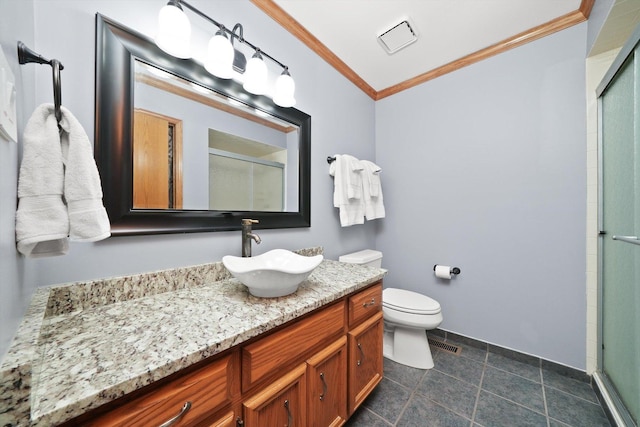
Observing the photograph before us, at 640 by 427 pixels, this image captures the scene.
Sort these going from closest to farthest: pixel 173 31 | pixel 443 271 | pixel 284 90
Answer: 1. pixel 173 31
2. pixel 284 90
3. pixel 443 271

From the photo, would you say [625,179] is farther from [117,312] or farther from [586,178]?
[117,312]

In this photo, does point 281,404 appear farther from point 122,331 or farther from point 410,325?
point 410,325

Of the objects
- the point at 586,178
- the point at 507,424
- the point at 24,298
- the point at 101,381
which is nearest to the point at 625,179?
the point at 586,178

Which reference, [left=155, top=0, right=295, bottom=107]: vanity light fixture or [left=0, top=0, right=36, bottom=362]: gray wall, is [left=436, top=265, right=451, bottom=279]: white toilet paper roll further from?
[left=0, top=0, right=36, bottom=362]: gray wall

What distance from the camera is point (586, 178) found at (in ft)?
4.74

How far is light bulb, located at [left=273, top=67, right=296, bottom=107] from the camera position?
132 centimetres

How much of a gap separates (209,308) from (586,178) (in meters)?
2.25

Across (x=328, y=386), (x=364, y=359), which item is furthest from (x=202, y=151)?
(x=364, y=359)

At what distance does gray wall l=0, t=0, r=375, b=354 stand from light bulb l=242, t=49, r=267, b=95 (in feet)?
0.77

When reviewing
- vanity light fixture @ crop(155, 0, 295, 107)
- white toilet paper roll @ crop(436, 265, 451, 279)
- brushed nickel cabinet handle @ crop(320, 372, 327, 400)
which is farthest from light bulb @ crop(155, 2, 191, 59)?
white toilet paper roll @ crop(436, 265, 451, 279)

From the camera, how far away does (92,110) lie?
0.82 metres

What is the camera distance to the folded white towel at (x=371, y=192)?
1946mm

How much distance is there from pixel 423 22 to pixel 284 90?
109 cm

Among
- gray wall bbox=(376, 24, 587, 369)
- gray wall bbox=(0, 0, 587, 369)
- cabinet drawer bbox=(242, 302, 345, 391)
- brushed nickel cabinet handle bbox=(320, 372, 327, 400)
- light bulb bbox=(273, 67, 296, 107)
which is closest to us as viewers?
cabinet drawer bbox=(242, 302, 345, 391)
